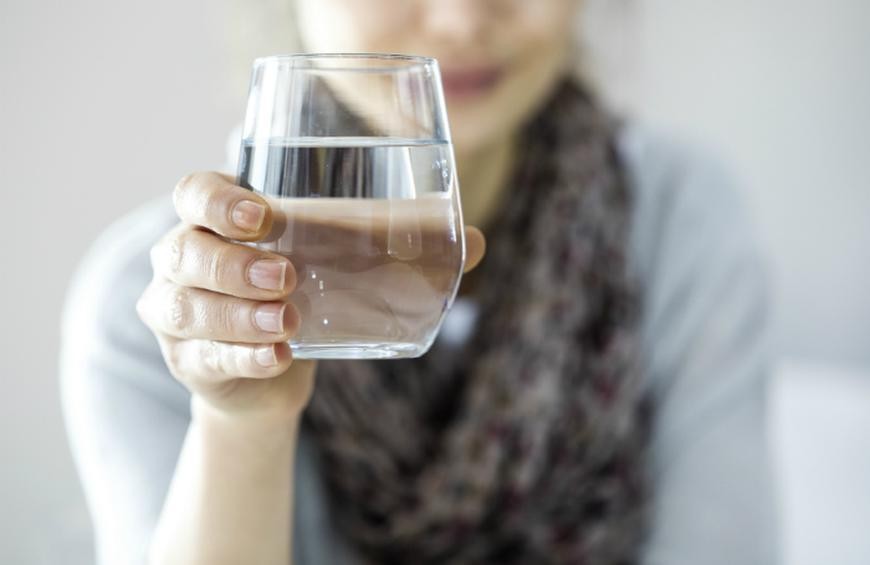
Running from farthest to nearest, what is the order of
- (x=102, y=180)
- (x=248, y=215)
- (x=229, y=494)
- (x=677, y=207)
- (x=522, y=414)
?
(x=102, y=180), (x=677, y=207), (x=522, y=414), (x=229, y=494), (x=248, y=215)

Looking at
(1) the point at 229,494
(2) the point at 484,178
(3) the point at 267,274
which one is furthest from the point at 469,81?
(3) the point at 267,274

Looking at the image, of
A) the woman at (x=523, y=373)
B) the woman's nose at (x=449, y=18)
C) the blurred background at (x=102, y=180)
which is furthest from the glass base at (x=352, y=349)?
the blurred background at (x=102, y=180)

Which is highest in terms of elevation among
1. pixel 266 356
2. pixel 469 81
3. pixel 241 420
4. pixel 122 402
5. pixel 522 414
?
pixel 469 81

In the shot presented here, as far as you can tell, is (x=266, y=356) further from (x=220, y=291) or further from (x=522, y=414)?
(x=522, y=414)

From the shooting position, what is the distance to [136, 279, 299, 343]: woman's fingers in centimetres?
51

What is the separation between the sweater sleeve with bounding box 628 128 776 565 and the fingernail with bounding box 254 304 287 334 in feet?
3.10

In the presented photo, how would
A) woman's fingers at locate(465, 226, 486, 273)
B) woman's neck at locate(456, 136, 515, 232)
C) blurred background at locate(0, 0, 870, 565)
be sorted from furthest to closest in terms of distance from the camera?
blurred background at locate(0, 0, 870, 565) → woman's neck at locate(456, 136, 515, 232) → woman's fingers at locate(465, 226, 486, 273)

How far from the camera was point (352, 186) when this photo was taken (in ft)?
1.66

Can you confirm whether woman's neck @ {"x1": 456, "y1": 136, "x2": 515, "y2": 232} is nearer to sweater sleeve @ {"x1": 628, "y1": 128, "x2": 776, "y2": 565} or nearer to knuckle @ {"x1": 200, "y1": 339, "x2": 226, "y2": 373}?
sweater sleeve @ {"x1": 628, "y1": 128, "x2": 776, "y2": 565}

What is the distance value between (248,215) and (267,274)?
3cm

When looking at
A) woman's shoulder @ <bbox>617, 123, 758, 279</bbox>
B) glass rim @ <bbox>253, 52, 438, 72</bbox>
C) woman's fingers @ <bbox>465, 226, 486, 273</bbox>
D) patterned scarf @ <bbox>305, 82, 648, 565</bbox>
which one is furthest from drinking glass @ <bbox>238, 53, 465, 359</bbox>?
woman's shoulder @ <bbox>617, 123, 758, 279</bbox>

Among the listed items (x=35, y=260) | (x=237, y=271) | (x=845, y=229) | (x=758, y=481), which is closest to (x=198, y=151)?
(x=35, y=260)

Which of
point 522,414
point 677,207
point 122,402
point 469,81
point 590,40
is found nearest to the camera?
point 122,402

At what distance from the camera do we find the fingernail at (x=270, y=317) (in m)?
0.51
